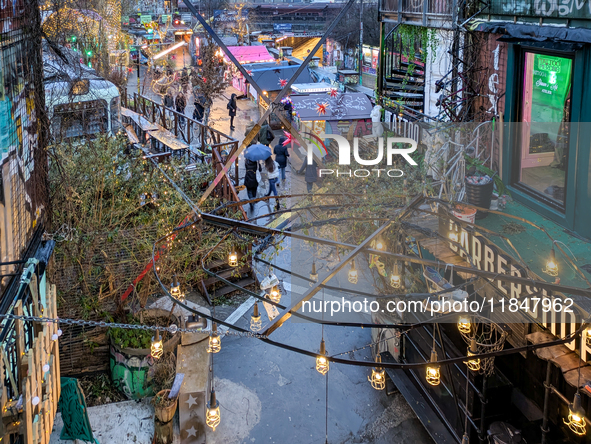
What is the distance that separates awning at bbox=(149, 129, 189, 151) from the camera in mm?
14817

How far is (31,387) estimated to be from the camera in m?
5.55

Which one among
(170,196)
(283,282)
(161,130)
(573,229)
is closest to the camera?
(573,229)

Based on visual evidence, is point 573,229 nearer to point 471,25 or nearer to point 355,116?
point 471,25

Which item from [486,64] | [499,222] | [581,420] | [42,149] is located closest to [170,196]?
[42,149]

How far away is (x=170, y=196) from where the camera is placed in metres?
10.8

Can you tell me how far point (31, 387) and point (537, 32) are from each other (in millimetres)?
8253

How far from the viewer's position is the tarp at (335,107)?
1772cm

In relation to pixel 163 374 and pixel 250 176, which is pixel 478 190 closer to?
pixel 163 374

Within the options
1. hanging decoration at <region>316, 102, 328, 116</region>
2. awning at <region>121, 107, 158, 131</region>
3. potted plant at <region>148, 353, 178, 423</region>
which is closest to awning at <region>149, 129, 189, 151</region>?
awning at <region>121, 107, 158, 131</region>

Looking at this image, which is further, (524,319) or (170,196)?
(170,196)

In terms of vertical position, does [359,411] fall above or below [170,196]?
below

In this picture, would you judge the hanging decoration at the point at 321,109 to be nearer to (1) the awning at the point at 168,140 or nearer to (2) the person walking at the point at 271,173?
(2) the person walking at the point at 271,173

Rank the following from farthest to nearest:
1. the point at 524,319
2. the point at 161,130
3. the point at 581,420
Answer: the point at 161,130 → the point at 524,319 → the point at 581,420

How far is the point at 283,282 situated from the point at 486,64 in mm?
6224
